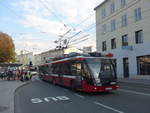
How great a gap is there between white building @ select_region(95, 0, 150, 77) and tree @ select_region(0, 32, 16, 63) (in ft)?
95.1

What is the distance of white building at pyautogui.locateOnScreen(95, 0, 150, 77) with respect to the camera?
29750 mm

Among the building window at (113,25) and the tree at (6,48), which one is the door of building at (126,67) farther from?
the tree at (6,48)

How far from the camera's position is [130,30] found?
32938 millimetres

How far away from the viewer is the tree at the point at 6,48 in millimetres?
59344

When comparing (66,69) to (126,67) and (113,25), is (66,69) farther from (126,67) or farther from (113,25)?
(113,25)

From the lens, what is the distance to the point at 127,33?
33750 mm

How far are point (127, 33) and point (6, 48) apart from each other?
37416 mm

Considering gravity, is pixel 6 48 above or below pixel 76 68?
above

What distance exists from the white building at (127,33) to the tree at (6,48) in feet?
95.1

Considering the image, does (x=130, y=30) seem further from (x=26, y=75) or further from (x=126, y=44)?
(x=26, y=75)

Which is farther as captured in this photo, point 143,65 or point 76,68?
point 143,65

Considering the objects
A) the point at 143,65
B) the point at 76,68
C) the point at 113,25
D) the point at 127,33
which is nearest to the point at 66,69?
the point at 76,68

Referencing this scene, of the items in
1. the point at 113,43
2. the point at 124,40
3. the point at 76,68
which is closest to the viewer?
the point at 76,68

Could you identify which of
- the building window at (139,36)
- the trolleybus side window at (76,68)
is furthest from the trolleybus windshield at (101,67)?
the building window at (139,36)
